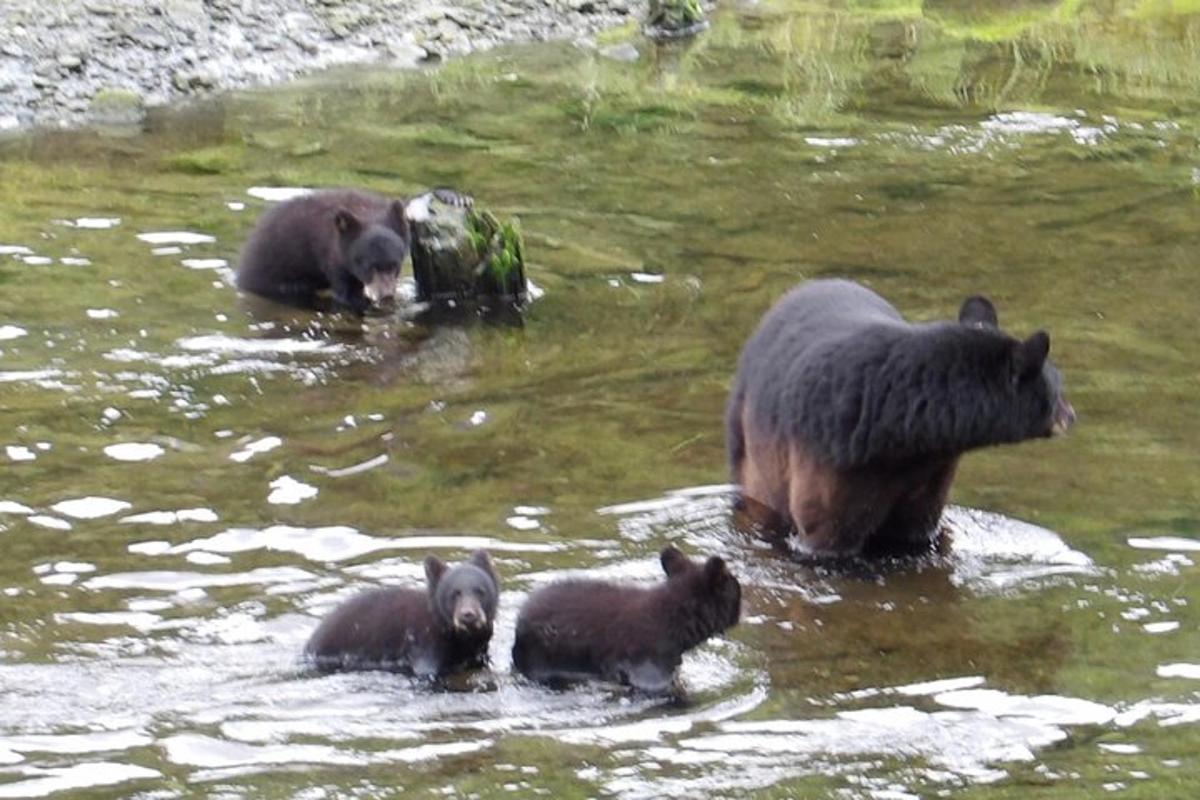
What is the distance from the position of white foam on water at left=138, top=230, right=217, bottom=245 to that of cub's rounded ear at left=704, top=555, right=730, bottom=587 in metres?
6.89

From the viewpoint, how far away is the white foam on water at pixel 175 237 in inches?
519

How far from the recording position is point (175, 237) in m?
13.4

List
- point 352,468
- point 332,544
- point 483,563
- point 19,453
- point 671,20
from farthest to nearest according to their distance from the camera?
1. point 671,20
2. point 19,453
3. point 352,468
4. point 332,544
5. point 483,563

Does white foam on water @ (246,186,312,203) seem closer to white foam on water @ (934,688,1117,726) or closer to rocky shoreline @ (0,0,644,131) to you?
rocky shoreline @ (0,0,644,131)

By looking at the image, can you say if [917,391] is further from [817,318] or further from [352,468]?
[352,468]

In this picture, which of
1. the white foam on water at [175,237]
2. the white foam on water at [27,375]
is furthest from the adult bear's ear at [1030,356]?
the white foam on water at [175,237]

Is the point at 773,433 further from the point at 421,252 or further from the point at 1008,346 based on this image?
the point at 421,252

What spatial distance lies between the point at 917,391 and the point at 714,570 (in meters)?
1.23

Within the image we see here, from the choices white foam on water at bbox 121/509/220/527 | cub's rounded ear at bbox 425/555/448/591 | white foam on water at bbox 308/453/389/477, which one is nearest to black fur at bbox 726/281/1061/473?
cub's rounded ear at bbox 425/555/448/591

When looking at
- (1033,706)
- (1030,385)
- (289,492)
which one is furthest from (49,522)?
(1033,706)

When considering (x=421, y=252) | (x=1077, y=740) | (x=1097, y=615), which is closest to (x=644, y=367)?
(x=421, y=252)

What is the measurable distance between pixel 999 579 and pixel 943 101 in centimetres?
963

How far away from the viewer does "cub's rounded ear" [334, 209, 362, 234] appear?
12.5 m

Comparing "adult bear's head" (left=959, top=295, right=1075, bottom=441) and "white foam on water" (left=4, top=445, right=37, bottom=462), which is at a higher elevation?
"adult bear's head" (left=959, top=295, right=1075, bottom=441)
